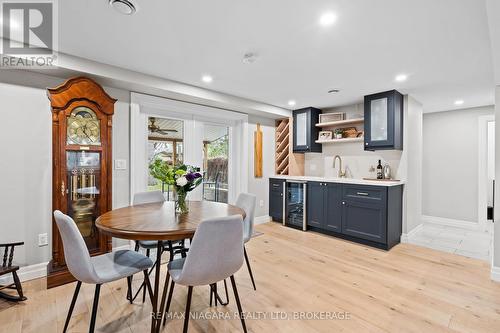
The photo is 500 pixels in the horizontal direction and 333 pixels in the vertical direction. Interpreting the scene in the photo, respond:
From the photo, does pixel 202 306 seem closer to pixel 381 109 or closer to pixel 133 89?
pixel 133 89

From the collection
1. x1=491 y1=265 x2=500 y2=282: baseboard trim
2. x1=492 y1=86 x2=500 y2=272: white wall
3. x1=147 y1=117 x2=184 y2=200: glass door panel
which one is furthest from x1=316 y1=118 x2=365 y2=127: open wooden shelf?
x1=147 y1=117 x2=184 y2=200: glass door panel

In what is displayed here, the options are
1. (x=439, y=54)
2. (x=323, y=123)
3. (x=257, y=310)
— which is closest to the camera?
(x=257, y=310)

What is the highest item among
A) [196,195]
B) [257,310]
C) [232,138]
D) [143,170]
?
[232,138]

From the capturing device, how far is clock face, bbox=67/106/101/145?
2.63m

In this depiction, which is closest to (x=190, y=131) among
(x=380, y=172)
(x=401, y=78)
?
(x=401, y=78)

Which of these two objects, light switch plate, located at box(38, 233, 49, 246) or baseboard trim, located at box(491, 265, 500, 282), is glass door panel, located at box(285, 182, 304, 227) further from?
light switch plate, located at box(38, 233, 49, 246)

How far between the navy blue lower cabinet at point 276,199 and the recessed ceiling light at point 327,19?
126 inches

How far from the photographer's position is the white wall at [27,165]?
7.97 ft

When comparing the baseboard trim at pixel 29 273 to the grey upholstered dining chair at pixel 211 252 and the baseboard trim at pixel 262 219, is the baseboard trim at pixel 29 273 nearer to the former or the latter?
the grey upholstered dining chair at pixel 211 252

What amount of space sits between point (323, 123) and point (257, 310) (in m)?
3.55

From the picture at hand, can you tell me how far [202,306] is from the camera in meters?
2.09

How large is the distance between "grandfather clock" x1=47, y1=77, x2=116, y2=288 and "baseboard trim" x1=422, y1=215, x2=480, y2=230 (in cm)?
572

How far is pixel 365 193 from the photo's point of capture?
3.61m

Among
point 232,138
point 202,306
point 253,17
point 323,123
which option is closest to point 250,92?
point 232,138
